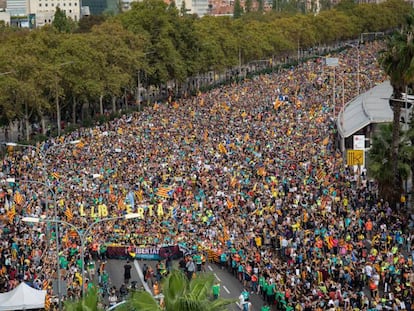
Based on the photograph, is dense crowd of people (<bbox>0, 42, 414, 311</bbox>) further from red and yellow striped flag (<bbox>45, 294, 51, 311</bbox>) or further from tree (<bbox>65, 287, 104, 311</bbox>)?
tree (<bbox>65, 287, 104, 311</bbox>)

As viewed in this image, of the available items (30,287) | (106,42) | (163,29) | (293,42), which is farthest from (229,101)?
(293,42)

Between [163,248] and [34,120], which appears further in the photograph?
[34,120]

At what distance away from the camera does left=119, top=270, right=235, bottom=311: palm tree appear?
1550 centimetres

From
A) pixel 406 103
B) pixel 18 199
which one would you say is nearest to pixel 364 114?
pixel 406 103

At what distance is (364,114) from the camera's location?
56875 millimetres

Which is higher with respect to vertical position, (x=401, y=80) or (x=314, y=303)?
(x=401, y=80)

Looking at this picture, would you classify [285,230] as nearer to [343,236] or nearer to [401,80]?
[343,236]

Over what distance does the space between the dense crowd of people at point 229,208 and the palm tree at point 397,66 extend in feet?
Answer: 4.49

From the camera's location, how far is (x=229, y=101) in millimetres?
81312

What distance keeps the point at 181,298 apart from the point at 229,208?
2663 centimetres

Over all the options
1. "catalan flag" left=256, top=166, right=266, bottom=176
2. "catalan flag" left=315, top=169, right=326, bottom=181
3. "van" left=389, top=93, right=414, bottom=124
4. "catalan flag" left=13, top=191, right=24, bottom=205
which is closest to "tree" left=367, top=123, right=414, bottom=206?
"van" left=389, top=93, right=414, bottom=124

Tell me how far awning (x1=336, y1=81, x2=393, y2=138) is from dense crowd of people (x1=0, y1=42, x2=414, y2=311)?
1528mm

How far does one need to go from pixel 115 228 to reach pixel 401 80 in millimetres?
13156

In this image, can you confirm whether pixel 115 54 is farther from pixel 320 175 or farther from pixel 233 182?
pixel 320 175
